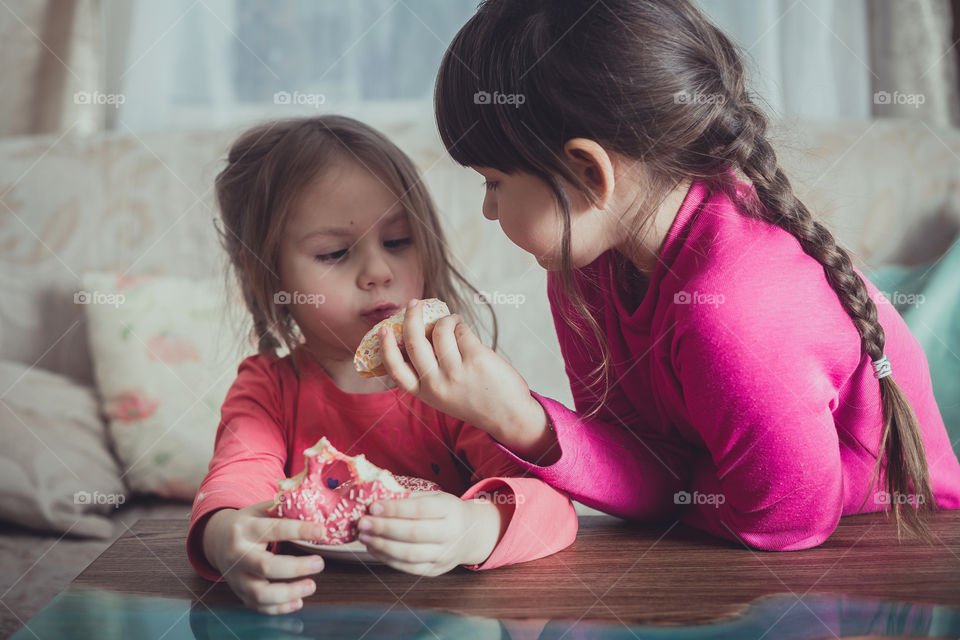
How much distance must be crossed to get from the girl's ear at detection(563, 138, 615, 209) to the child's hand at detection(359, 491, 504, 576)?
323 millimetres

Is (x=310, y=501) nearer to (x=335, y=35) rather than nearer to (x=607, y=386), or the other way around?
(x=607, y=386)

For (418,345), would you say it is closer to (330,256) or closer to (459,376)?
(459,376)

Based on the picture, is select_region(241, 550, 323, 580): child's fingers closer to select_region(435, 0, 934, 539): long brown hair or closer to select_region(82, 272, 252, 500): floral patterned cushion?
select_region(435, 0, 934, 539): long brown hair

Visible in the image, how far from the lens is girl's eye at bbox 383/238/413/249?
1.00 meters

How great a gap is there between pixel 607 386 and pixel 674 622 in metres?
0.36

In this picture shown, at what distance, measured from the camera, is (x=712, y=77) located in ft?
2.63

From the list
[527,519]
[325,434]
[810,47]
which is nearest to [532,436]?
[527,519]

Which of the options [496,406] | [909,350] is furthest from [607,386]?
[909,350]

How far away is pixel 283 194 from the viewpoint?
1.01m

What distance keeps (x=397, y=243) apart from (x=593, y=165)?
1.02ft

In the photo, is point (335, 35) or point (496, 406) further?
point (335, 35)

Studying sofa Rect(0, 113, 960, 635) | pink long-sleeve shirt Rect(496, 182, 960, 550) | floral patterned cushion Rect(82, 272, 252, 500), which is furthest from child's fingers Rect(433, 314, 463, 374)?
floral patterned cushion Rect(82, 272, 252, 500)

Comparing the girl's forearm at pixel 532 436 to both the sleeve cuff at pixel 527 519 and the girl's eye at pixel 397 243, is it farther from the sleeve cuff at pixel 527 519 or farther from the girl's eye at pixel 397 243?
the girl's eye at pixel 397 243

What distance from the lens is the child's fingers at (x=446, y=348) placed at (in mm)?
766
